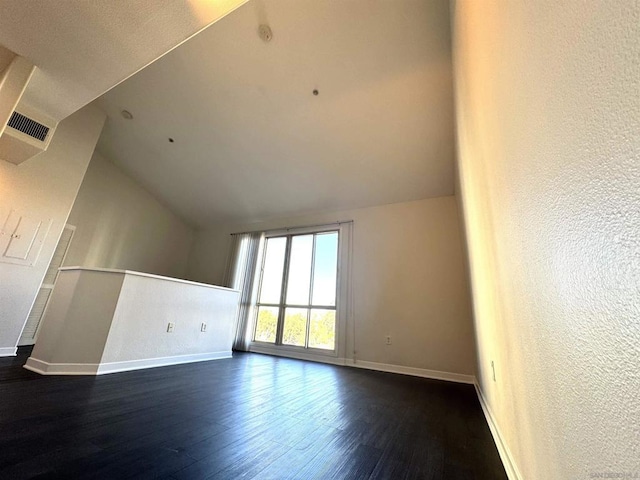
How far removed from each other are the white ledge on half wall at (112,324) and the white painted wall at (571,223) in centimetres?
341

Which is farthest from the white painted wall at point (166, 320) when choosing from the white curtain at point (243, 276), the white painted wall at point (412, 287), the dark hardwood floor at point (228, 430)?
the white painted wall at point (412, 287)

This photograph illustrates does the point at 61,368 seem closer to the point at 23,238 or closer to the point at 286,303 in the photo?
the point at 23,238

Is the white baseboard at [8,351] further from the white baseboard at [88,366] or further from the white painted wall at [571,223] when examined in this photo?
the white painted wall at [571,223]

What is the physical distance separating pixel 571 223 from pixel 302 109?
3.36 metres

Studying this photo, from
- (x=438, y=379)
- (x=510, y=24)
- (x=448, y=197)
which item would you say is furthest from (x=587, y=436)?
(x=448, y=197)

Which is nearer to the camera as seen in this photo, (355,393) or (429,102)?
(355,393)

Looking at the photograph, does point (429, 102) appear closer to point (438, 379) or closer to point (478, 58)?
point (478, 58)

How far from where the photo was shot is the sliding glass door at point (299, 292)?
4570mm

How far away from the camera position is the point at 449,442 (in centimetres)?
158

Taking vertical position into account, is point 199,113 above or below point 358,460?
above

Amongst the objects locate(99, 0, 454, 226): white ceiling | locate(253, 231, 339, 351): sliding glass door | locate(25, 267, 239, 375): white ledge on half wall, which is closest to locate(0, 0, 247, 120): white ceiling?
locate(99, 0, 454, 226): white ceiling

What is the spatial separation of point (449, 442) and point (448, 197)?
11.1 ft

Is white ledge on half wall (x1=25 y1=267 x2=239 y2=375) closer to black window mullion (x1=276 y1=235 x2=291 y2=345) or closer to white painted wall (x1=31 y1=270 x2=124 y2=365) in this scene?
white painted wall (x1=31 y1=270 x2=124 y2=365)

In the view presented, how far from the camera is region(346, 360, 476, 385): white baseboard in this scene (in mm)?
3363
